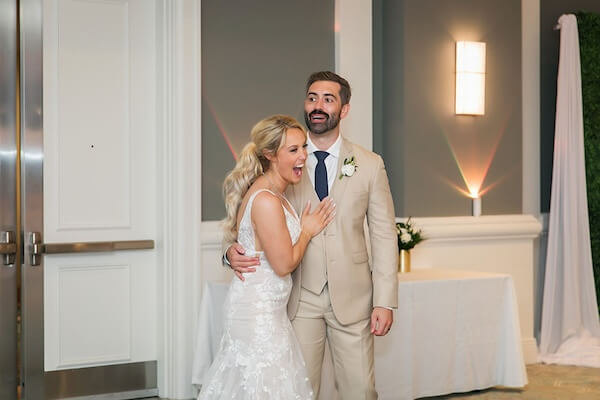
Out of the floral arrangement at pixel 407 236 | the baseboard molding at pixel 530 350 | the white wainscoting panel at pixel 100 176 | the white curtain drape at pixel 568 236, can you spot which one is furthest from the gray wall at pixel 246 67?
the baseboard molding at pixel 530 350

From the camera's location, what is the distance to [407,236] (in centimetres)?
489

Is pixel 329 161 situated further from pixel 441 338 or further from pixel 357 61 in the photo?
pixel 357 61

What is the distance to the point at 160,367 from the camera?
469 cm

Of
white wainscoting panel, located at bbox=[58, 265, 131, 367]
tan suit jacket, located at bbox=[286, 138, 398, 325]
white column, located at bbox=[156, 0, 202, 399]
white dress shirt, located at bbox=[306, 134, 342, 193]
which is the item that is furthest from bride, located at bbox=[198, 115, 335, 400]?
white wainscoting panel, located at bbox=[58, 265, 131, 367]

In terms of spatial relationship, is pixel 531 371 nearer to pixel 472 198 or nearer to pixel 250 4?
pixel 472 198

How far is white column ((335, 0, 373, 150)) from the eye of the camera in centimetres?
498

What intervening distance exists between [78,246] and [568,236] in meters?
3.33

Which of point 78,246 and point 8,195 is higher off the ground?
point 8,195

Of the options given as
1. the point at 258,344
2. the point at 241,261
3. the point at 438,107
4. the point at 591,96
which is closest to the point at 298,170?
the point at 241,261

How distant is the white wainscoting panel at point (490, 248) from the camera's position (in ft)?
17.3

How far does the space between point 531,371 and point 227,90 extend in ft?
8.98

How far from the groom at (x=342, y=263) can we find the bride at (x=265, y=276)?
0.51 ft

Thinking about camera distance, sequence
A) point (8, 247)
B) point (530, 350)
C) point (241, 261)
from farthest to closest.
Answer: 1. point (530, 350)
2. point (8, 247)
3. point (241, 261)

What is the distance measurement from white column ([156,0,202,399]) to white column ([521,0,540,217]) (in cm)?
251
